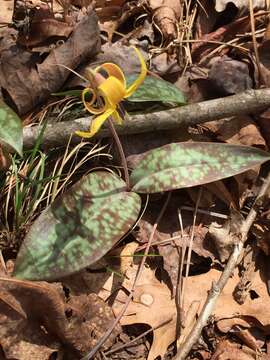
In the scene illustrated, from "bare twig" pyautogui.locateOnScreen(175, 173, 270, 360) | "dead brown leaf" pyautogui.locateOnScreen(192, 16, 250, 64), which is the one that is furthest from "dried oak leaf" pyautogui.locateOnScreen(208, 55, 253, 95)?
"bare twig" pyautogui.locateOnScreen(175, 173, 270, 360)

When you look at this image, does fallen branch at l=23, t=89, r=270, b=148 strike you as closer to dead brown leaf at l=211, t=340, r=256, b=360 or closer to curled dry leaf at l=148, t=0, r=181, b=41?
curled dry leaf at l=148, t=0, r=181, b=41

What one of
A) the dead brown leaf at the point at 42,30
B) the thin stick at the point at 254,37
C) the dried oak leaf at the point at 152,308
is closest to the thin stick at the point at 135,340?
the dried oak leaf at the point at 152,308

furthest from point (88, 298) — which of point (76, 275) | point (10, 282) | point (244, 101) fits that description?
point (244, 101)

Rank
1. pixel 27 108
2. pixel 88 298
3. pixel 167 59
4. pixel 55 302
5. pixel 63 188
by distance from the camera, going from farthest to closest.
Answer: pixel 167 59
pixel 27 108
pixel 63 188
pixel 88 298
pixel 55 302

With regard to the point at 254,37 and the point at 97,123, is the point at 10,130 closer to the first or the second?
the point at 97,123

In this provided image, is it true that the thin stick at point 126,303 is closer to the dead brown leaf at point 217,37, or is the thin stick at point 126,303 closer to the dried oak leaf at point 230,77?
the dried oak leaf at point 230,77

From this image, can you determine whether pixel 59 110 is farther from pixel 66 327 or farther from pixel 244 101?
pixel 66 327
